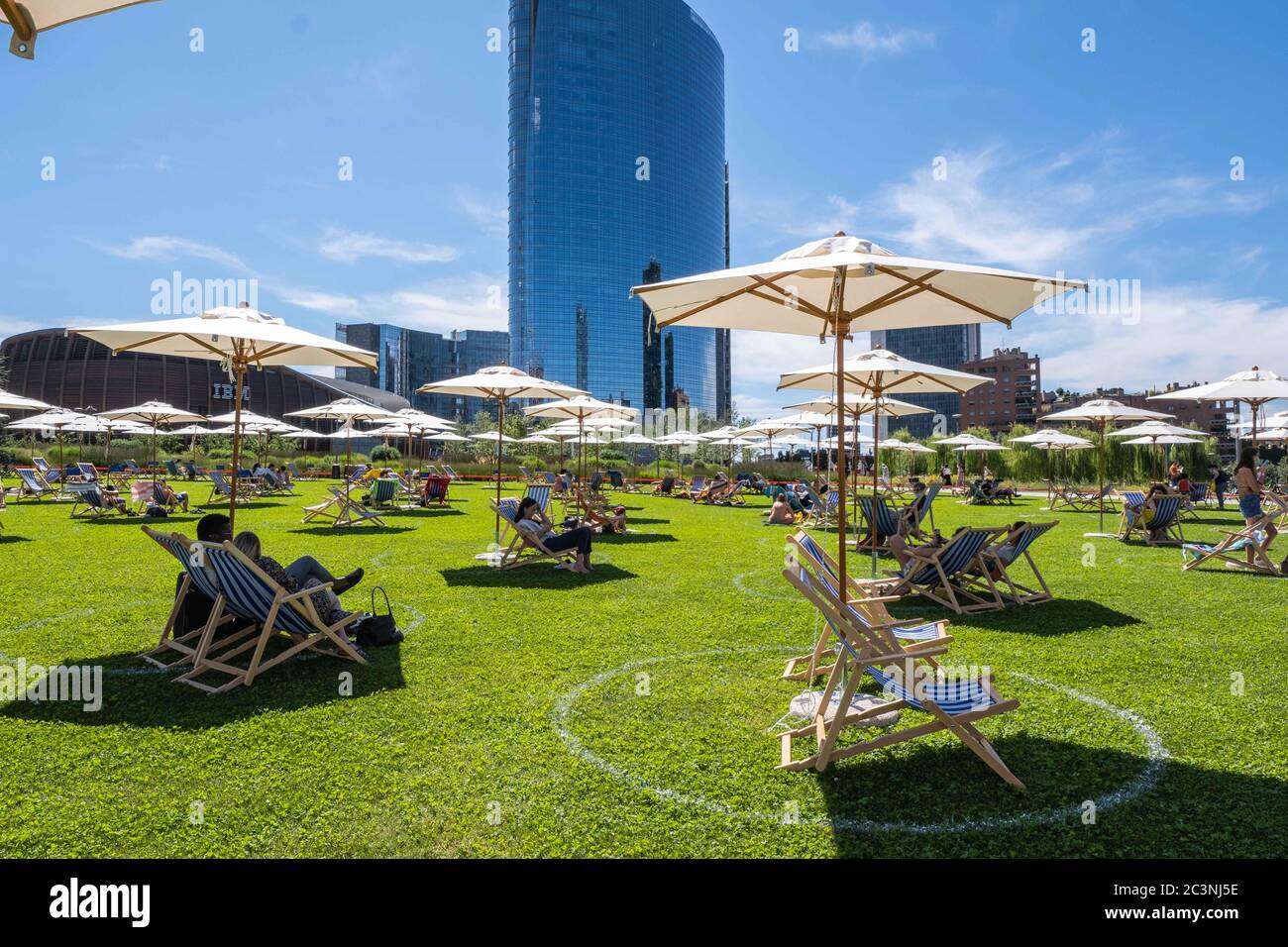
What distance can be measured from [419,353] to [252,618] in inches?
7344

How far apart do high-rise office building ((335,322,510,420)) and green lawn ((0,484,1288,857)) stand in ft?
530

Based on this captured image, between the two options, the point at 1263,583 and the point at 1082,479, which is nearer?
the point at 1263,583

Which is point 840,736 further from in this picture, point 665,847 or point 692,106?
point 692,106

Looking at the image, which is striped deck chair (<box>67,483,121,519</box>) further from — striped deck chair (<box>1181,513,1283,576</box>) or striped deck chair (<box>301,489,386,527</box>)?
striped deck chair (<box>1181,513,1283,576</box>)

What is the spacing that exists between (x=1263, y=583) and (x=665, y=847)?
9078mm

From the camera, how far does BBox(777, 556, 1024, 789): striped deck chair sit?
3.29 m

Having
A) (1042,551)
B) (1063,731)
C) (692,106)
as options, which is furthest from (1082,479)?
(692,106)

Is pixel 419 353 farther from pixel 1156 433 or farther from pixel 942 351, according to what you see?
pixel 1156 433

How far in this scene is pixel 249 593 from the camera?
4.82 m

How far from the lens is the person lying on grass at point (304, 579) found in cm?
504

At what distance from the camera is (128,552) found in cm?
1013

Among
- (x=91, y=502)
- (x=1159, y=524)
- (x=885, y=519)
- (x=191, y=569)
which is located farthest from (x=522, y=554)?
(x=91, y=502)

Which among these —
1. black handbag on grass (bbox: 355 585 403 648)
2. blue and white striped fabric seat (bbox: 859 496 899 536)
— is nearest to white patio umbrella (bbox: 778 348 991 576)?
blue and white striped fabric seat (bbox: 859 496 899 536)

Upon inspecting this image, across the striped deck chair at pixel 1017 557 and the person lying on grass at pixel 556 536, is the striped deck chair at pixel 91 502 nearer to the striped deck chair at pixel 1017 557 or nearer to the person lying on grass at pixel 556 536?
the person lying on grass at pixel 556 536
